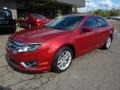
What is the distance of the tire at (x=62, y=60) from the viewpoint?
5.12 metres

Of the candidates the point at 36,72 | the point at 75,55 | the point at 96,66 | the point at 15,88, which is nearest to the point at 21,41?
the point at 36,72

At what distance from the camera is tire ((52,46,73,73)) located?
512 cm

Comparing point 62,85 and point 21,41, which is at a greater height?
point 21,41

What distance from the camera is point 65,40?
5285 mm

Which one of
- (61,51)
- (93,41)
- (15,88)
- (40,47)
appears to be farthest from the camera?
(93,41)

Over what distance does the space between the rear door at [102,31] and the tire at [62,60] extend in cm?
187

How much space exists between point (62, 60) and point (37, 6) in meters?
20.4

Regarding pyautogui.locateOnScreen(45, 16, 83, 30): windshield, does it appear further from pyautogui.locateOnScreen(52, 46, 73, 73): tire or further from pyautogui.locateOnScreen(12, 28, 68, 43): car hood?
pyautogui.locateOnScreen(52, 46, 73, 73): tire

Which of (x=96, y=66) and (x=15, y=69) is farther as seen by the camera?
(x=96, y=66)

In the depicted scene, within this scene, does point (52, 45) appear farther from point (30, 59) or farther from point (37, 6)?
point (37, 6)

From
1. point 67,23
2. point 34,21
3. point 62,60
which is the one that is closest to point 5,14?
point 34,21

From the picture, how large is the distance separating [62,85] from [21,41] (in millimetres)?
1465

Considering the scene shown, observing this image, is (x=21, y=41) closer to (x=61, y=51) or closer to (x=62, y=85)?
(x=61, y=51)

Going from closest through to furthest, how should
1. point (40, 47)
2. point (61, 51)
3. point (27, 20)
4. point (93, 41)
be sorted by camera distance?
1. point (40, 47)
2. point (61, 51)
3. point (93, 41)
4. point (27, 20)
